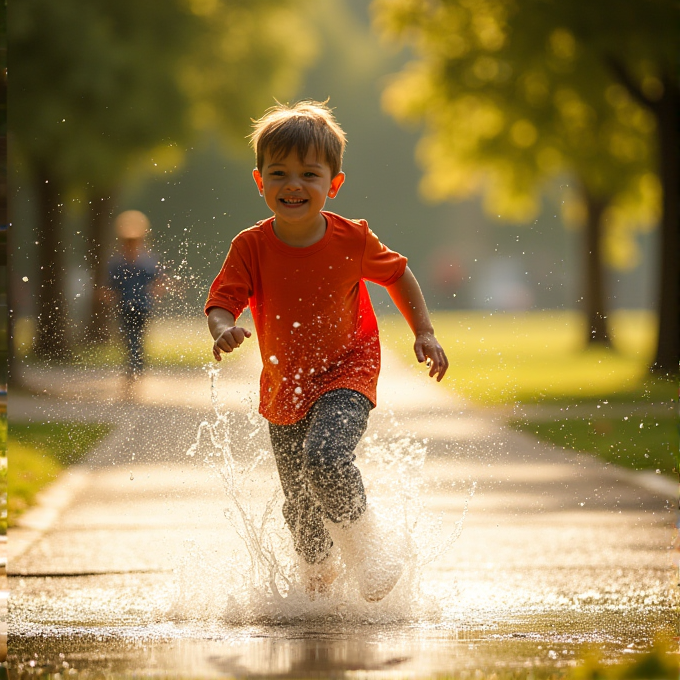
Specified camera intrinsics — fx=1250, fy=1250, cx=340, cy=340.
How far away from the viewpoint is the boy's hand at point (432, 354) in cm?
469

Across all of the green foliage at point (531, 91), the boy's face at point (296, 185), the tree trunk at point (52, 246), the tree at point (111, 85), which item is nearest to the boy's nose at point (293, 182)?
the boy's face at point (296, 185)

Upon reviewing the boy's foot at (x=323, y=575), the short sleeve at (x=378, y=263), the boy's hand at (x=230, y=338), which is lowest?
the boy's foot at (x=323, y=575)

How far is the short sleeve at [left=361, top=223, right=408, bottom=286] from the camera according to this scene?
15.7ft

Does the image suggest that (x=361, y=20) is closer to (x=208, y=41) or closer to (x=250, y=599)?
(x=208, y=41)

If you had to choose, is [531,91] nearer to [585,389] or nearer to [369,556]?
[585,389]

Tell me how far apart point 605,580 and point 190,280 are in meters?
2.26

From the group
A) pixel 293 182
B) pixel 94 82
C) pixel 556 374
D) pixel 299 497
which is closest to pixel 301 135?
pixel 293 182

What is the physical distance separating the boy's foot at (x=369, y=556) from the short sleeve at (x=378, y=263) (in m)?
0.91

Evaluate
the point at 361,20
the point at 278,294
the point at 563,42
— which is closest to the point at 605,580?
the point at 278,294

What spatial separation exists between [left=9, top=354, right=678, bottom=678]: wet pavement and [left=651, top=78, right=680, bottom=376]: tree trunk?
7381 mm

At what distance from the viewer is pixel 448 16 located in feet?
62.2

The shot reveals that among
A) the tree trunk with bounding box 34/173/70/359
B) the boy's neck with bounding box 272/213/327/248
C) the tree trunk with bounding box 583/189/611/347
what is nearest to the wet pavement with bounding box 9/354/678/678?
the boy's neck with bounding box 272/213/327/248

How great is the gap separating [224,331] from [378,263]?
2.51ft

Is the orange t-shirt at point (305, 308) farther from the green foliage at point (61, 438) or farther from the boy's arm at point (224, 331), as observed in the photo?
the green foliage at point (61, 438)
